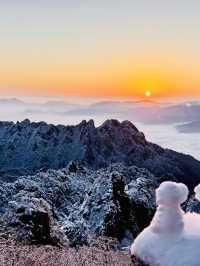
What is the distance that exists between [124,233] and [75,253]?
39171 mm

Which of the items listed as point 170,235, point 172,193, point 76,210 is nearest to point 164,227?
point 170,235

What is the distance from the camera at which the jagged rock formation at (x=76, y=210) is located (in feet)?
113

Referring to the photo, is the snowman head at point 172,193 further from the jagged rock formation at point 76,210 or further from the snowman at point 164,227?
the jagged rock formation at point 76,210

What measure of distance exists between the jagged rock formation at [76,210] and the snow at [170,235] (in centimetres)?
1415

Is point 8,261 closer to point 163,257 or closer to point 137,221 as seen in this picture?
point 163,257

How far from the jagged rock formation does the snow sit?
14152 millimetres

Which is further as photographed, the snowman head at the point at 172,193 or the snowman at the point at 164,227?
the snowman head at the point at 172,193

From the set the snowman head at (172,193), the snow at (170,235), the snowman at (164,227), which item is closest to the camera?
the snow at (170,235)

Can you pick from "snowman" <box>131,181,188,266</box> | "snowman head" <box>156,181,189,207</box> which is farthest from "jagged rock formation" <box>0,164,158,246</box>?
"snowman head" <box>156,181,189,207</box>

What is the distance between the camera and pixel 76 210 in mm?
70938

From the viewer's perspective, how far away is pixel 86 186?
94375 mm

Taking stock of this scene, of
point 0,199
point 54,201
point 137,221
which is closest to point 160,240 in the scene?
point 137,221

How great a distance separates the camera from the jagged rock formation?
34438mm

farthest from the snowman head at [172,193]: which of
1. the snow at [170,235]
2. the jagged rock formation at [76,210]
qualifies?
the jagged rock formation at [76,210]
